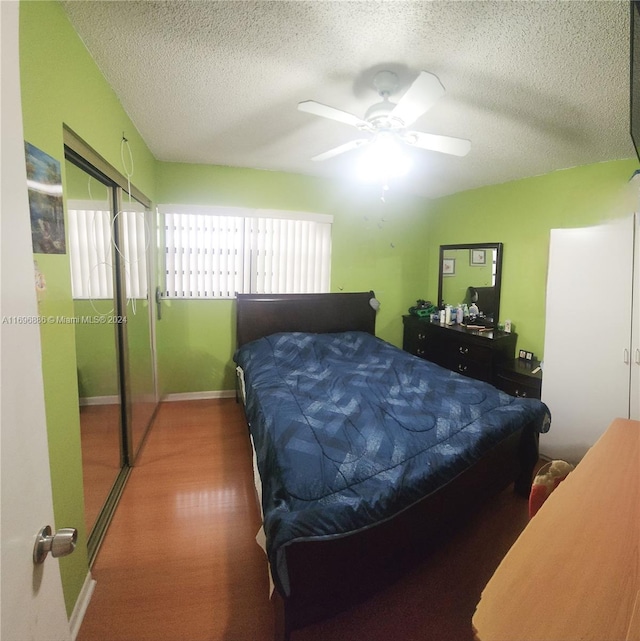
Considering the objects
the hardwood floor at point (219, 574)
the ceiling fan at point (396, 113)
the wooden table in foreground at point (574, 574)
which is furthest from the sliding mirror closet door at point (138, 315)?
the wooden table in foreground at point (574, 574)

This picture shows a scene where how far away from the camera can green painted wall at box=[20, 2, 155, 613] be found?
1.09 m

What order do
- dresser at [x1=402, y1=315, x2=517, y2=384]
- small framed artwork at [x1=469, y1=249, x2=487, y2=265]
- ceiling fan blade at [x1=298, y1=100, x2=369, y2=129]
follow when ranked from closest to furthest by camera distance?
1. ceiling fan blade at [x1=298, y1=100, x2=369, y2=129]
2. dresser at [x1=402, y1=315, x2=517, y2=384]
3. small framed artwork at [x1=469, y1=249, x2=487, y2=265]

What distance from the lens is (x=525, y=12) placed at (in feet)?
3.99

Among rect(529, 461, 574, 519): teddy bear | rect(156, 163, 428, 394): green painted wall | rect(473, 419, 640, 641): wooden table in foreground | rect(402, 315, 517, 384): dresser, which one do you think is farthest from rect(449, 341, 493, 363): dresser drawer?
rect(473, 419, 640, 641): wooden table in foreground

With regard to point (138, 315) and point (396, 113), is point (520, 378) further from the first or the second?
point (138, 315)

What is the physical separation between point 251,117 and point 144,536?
2674 millimetres

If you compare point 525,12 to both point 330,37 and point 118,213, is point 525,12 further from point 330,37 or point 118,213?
point 118,213

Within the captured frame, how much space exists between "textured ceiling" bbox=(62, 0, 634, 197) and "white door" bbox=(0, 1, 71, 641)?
1.12 meters

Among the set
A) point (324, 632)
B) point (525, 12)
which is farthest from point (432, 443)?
point (525, 12)

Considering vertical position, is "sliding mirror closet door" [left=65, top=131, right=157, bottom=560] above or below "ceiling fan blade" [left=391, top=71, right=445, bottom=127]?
below

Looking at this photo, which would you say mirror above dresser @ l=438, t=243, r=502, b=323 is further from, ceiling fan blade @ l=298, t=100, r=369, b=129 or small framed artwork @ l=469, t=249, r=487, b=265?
ceiling fan blade @ l=298, t=100, r=369, b=129

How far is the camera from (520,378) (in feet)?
9.37

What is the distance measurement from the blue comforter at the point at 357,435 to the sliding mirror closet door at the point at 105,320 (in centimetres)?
89

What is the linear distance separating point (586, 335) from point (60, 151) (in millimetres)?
3342
